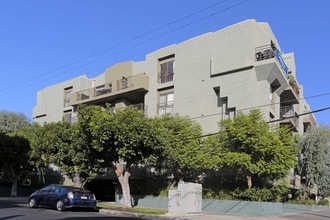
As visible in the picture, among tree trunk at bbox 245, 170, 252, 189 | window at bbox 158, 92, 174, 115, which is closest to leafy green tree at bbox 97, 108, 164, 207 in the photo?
tree trunk at bbox 245, 170, 252, 189

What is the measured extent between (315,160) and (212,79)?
1288 centimetres

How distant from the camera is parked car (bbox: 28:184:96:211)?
21.3 meters

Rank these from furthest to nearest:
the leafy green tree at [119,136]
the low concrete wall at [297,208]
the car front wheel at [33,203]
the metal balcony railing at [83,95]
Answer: the metal balcony railing at [83,95]
the low concrete wall at [297,208]
the leafy green tree at [119,136]
the car front wheel at [33,203]

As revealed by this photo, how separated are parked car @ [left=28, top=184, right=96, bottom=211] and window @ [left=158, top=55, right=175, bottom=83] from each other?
52.1 ft

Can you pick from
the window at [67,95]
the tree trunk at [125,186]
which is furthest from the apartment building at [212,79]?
the tree trunk at [125,186]

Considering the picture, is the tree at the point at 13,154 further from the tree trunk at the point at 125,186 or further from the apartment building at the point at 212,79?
the tree trunk at the point at 125,186

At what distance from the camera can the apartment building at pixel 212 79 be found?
96.7 feet

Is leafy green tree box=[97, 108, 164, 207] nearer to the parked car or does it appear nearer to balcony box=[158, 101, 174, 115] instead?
the parked car

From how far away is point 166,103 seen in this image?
35.6 m

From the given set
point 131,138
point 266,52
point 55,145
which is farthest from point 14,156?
point 266,52

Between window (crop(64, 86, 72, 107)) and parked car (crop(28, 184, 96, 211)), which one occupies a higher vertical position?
window (crop(64, 86, 72, 107))

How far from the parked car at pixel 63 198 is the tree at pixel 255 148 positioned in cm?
886

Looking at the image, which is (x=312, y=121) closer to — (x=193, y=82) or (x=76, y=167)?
(x=193, y=82)

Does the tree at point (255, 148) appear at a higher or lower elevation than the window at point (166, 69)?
lower
